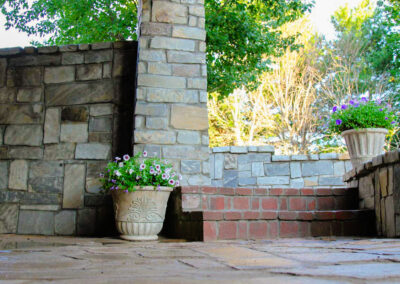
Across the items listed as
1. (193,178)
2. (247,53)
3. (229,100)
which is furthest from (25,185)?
(229,100)

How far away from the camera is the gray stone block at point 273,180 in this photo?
618 centimetres

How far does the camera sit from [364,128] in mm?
4105

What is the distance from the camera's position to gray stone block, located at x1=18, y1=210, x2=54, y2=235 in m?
3.75

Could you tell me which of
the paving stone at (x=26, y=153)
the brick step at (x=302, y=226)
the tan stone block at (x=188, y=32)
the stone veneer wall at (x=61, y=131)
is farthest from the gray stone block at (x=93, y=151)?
the brick step at (x=302, y=226)

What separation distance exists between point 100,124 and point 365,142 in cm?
258

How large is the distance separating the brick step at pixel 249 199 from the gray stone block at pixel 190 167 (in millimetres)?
467

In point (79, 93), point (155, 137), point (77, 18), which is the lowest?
point (155, 137)

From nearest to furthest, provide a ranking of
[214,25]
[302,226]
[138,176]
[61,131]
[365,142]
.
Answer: [302,226] < [138,176] < [61,131] < [365,142] < [214,25]

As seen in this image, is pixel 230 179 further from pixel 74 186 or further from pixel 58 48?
pixel 58 48

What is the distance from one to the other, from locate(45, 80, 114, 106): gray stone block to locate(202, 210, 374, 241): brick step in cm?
180

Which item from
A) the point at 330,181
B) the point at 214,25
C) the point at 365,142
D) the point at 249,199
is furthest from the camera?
the point at 214,25

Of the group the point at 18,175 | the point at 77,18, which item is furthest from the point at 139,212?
the point at 77,18

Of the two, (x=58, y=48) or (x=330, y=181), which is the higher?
(x=58, y=48)

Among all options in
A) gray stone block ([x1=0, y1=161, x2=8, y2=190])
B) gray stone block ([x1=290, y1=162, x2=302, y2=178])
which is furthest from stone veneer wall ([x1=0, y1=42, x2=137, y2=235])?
gray stone block ([x1=290, y1=162, x2=302, y2=178])
